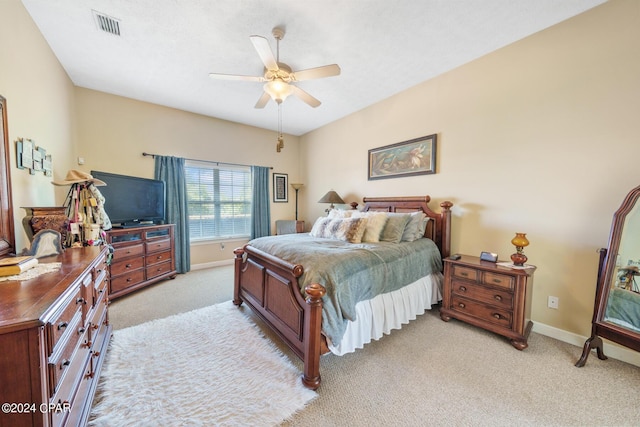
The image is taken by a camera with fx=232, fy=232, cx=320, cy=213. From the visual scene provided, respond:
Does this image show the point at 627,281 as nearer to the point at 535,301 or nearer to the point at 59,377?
the point at 535,301

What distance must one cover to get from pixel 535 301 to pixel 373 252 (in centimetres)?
174

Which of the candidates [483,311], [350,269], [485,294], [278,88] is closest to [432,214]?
[485,294]

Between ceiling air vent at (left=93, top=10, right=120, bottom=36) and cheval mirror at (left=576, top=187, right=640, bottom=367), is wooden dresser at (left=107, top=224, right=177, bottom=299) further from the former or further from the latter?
cheval mirror at (left=576, top=187, right=640, bottom=367)

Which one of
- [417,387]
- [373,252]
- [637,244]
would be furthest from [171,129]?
[637,244]

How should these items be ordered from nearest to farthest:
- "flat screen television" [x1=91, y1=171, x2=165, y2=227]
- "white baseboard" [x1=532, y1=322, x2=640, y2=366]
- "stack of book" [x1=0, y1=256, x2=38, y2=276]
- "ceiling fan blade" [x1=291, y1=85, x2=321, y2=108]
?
"stack of book" [x1=0, y1=256, x2=38, y2=276] < "white baseboard" [x1=532, y1=322, x2=640, y2=366] < "ceiling fan blade" [x1=291, y1=85, x2=321, y2=108] < "flat screen television" [x1=91, y1=171, x2=165, y2=227]

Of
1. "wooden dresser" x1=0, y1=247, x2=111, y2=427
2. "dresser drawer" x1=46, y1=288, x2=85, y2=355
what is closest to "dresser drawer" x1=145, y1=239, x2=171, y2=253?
"wooden dresser" x1=0, y1=247, x2=111, y2=427

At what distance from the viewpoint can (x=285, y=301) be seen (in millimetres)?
1956

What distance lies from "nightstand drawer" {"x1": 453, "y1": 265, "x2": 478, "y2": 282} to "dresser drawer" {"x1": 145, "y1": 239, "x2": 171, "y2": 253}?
3988 millimetres

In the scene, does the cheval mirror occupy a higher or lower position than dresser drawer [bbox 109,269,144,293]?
higher

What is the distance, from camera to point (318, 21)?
2.05m

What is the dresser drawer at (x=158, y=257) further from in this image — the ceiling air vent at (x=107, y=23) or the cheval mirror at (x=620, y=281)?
the cheval mirror at (x=620, y=281)

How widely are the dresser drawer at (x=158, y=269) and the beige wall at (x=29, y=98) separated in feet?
4.37

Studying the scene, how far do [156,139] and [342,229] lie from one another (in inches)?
137

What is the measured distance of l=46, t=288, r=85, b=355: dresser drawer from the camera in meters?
0.86
